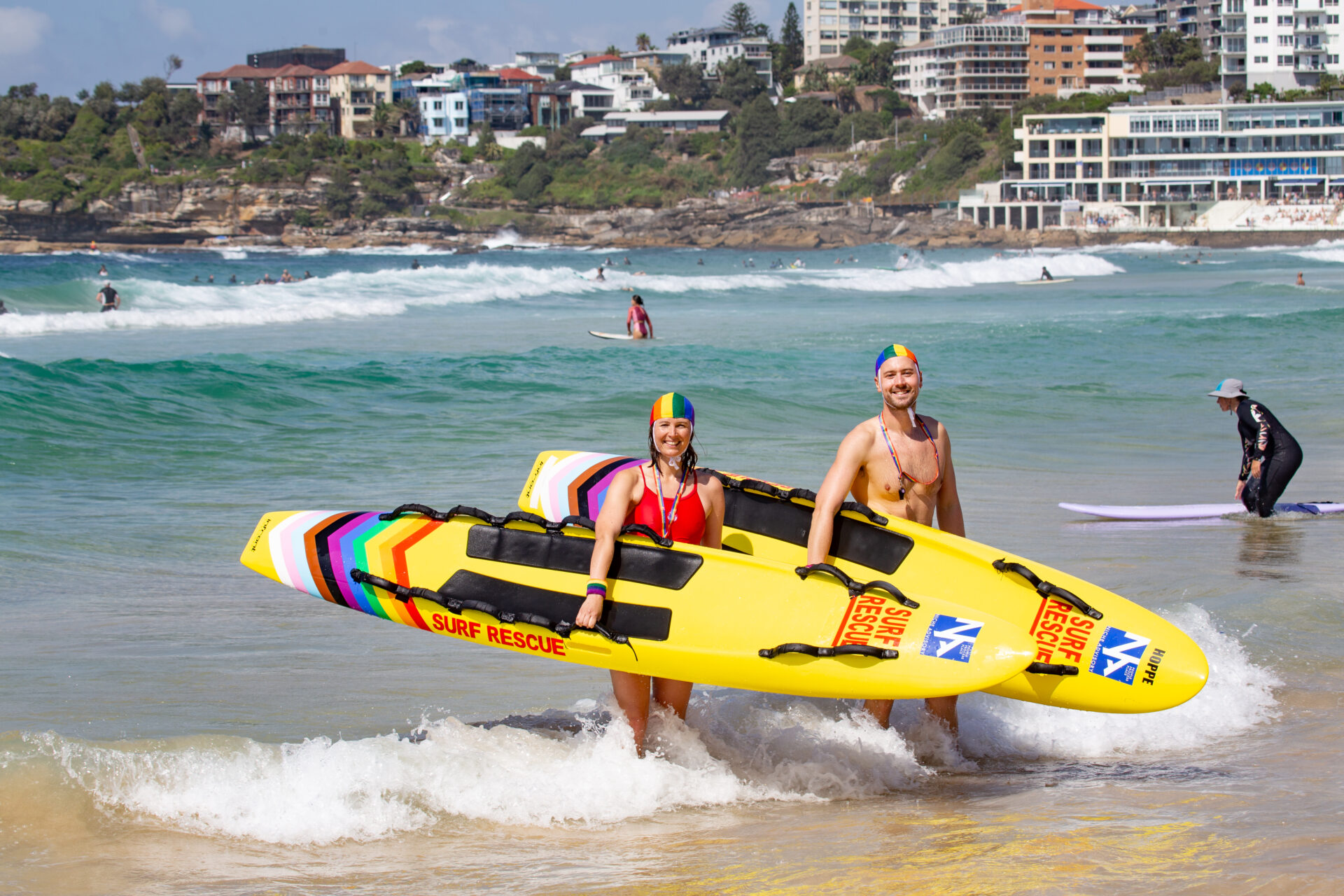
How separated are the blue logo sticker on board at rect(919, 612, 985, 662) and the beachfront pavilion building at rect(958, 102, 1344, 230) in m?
91.2

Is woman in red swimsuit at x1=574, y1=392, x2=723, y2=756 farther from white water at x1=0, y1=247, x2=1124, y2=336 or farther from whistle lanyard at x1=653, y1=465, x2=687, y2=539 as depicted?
white water at x1=0, y1=247, x2=1124, y2=336

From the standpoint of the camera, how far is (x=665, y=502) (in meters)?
4.52

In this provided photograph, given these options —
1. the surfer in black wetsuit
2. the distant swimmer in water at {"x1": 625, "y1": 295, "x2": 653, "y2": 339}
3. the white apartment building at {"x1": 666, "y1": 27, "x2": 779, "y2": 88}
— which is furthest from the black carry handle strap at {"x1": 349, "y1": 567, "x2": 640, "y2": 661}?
the white apartment building at {"x1": 666, "y1": 27, "x2": 779, "y2": 88}

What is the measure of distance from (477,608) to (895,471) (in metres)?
1.70

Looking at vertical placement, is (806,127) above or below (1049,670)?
above

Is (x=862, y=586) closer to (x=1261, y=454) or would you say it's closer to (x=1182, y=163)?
(x=1261, y=454)

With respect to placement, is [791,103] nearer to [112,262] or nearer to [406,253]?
[406,253]

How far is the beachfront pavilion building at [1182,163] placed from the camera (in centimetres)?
8819

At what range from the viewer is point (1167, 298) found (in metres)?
39.5

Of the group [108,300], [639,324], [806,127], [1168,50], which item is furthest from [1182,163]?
[108,300]

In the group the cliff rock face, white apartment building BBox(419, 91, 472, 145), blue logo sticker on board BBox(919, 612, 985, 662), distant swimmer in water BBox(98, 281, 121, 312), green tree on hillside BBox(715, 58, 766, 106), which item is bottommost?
blue logo sticker on board BBox(919, 612, 985, 662)

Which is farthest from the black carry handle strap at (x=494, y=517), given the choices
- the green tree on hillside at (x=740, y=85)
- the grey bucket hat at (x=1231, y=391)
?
the green tree on hillside at (x=740, y=85)

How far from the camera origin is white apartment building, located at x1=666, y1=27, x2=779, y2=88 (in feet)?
486

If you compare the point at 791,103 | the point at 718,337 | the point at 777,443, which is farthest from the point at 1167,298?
the point at 791,103
